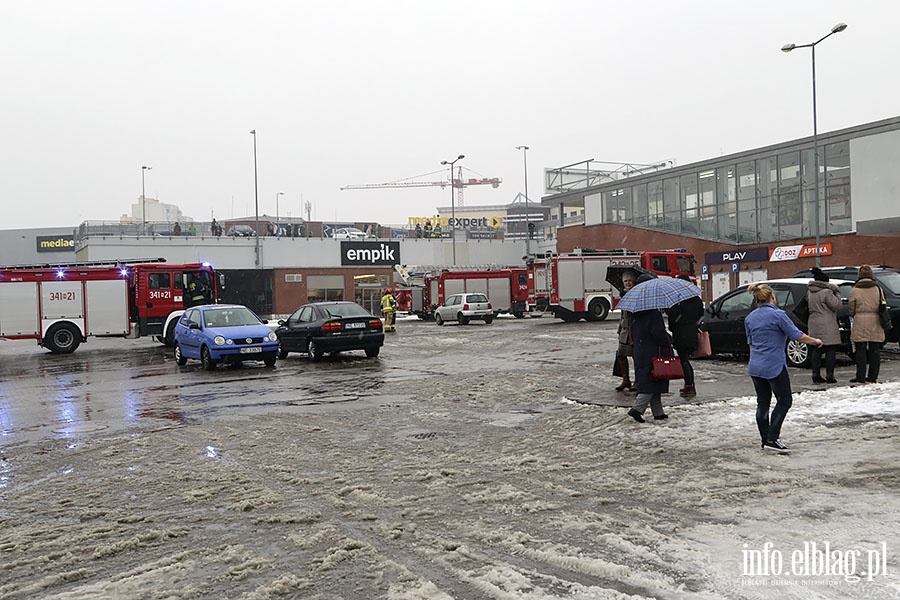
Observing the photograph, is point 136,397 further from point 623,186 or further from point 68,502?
point 623,186

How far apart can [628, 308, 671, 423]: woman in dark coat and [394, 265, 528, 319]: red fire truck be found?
32792mm

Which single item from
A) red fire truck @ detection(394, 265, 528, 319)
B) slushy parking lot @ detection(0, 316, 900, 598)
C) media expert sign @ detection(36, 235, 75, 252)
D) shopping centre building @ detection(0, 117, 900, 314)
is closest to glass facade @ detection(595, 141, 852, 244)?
shopping centre building @ detection(0, 117, 900, 314)

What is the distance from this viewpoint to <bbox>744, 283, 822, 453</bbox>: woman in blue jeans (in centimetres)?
746

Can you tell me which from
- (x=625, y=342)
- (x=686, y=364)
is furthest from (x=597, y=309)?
(x=686, y=364)

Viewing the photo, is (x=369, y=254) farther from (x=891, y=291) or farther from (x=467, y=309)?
(x=891, y=291)

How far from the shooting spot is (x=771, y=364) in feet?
24.6

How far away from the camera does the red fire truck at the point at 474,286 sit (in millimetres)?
42781

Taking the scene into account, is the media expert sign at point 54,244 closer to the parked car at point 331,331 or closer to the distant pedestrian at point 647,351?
the parked car at point 331,331

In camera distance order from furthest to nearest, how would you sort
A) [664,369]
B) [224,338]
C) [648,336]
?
[224,338] < [648,336] < [664,369]

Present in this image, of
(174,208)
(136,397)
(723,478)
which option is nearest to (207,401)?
(136,397)

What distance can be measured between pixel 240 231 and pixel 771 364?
51.8 m

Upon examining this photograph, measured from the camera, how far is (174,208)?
602 ft

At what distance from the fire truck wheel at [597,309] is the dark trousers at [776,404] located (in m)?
28.0

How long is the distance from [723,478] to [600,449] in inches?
63.1
